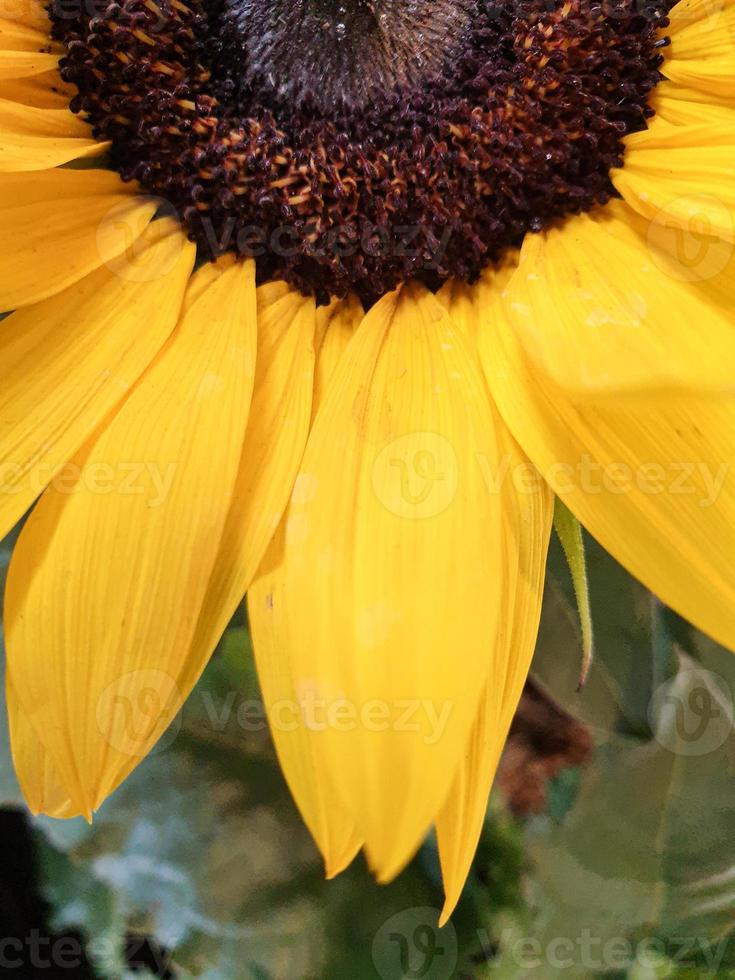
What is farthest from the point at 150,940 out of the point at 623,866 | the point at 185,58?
the point at 185,58

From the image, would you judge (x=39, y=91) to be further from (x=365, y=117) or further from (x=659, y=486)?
(x=659, y=486)

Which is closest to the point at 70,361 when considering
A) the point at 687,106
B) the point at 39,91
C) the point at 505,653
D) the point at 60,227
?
the point at 60,227

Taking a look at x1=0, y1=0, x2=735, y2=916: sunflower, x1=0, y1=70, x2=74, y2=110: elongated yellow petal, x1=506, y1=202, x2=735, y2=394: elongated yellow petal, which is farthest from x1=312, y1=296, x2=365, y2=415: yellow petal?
x1=0, y1=70, x2=74, y2=110: elongated yellow petal

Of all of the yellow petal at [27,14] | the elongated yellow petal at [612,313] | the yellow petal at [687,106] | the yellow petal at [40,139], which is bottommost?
the elongated yellow petal at [612,313]

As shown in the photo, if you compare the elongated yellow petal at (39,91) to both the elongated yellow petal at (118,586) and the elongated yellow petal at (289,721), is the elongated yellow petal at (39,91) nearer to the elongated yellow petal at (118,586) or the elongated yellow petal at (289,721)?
the elongated yellow petal at (118,586)

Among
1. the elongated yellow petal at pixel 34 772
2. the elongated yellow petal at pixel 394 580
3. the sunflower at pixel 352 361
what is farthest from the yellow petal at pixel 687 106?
the elongated yellow petal at pixel 34 772

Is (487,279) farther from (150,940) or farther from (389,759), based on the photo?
(150,940)
